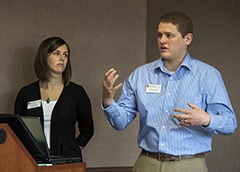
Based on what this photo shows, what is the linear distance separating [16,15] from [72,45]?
0.57 metres

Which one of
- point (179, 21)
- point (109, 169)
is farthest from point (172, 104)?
point (109, 169)

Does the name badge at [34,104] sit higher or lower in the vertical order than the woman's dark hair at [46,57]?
lower

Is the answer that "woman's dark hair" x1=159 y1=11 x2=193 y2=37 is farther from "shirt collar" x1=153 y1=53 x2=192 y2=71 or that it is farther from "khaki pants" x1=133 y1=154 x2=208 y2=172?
"khaki pants" x1=133 y1=154 x2=208 y2=172

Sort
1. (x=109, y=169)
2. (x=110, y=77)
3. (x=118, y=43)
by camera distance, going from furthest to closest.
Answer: (x=118, y=43) → (x=109, y=169) → (x=110, y=77)

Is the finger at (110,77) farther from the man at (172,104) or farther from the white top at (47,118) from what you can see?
the white top at (47,118)

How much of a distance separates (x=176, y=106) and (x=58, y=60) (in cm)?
135

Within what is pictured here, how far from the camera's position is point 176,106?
2654 mm

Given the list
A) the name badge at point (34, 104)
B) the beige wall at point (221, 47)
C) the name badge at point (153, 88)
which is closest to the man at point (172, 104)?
the name badge at point (153, 88)

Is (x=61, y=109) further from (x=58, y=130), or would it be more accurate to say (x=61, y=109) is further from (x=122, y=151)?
(x=122, y=151)

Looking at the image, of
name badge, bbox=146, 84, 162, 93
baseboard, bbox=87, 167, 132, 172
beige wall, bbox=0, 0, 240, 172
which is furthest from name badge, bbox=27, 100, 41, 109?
name badge, bbox=146, 84, 162, 93

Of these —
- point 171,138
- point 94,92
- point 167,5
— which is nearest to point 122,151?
point 94,92

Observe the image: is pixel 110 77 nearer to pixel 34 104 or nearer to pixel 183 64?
pixel 183 64

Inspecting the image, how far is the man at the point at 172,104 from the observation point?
2562mm

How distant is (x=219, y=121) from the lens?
248cm
